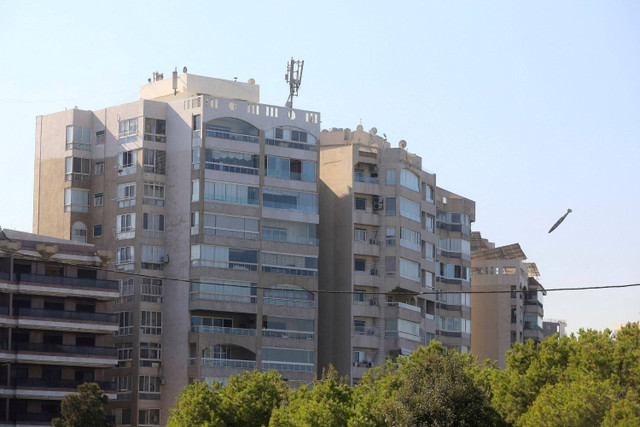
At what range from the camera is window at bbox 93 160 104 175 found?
98.3 m

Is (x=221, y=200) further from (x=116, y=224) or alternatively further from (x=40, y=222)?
(x=40, y=222)

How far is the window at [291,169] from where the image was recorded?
96725mm

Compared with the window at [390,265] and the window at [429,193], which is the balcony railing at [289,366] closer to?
the window at [390,265]

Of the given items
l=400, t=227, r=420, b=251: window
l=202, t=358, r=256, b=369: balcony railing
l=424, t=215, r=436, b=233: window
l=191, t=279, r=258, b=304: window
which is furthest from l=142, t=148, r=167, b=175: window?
l=424, t=215, r=436, b=233: window

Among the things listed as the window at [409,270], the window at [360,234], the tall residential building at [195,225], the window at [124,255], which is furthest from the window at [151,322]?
the window at [409,270]

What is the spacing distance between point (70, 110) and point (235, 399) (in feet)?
131

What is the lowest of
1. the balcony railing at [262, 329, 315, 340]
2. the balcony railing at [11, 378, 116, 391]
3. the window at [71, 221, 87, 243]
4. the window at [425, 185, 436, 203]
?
the balcony railing at [11, 378, 116, 391]

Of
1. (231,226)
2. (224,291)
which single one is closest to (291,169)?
(231,226)

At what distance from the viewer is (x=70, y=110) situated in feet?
327

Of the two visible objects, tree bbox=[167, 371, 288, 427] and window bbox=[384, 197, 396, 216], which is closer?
tree bbox=[167, 371, 288, 427]

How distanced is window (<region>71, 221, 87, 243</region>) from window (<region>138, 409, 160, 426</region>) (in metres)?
13.8

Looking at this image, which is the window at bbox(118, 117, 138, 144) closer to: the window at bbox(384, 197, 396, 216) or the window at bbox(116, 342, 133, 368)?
the window at bbox(116, 342, 133, 368)

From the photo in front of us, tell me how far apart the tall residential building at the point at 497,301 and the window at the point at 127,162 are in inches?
1479

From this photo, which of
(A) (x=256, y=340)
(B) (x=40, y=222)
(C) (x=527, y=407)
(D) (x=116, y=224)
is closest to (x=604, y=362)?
(C) (x=527, y=407)
